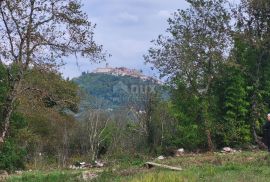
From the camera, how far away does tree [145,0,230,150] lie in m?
29.9

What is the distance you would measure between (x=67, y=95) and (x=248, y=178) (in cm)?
1335

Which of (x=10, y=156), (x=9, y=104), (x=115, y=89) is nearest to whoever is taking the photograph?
(x=9, y=104)

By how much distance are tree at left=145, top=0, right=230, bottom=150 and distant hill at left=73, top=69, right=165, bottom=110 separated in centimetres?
238

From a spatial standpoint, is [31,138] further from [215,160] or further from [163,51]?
[215,160]

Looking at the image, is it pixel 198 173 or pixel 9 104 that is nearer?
pixel 198 173

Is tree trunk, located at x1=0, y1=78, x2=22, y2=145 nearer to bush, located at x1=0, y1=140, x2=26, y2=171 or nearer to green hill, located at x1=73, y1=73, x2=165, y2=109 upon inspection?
bush, located at x1=0, y1=140, x2=26, y2=171

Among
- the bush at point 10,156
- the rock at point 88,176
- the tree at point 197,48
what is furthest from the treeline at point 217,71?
the rock at point 88,176

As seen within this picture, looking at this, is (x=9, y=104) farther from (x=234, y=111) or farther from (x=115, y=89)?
(x=115, y=89)

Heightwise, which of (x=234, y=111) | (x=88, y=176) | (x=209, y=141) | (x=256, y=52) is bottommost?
(x=88, y=176)

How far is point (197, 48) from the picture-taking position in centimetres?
3012

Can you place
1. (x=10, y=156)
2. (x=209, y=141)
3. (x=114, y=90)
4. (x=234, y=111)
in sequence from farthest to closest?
→ (x=114, y=90) → (x=234, y=111) → (x=209, y=141) → (x=10, y=156)

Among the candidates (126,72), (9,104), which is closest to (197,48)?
(9,104)

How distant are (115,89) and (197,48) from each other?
28.1 meters

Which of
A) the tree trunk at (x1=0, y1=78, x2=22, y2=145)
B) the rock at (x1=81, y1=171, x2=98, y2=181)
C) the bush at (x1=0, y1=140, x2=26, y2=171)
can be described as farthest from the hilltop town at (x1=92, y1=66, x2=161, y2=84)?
the rock at (x1=81, y1=171, x2=98, y2=181)
